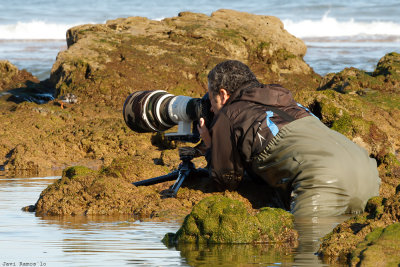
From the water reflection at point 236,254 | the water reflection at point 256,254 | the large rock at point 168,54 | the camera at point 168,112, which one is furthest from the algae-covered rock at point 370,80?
the water reflection at point 236,254

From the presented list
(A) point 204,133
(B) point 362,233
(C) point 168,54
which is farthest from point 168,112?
(C) point 168,54

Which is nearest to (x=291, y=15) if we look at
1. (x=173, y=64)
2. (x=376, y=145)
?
(x=173, y=64)

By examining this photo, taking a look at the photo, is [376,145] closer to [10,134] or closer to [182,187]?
[182,187]

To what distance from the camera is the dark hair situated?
530cm

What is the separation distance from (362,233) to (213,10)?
41.0 meters

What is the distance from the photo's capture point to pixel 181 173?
19.2ft

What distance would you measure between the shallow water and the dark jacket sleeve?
532 millimetres

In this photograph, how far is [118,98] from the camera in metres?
12.5

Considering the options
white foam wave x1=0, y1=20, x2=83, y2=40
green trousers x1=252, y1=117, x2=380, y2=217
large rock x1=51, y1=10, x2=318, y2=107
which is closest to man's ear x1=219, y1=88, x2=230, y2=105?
green trousers x1=252, y1=117, x2=380, y2=217

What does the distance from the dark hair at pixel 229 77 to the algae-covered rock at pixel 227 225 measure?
1171 mm

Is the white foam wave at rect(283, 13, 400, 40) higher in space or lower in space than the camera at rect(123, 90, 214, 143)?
higher

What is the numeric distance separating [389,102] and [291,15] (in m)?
33.5

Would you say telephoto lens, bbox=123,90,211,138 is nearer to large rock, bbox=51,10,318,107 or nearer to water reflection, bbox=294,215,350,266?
water reflection, bbox=294,215,350,266

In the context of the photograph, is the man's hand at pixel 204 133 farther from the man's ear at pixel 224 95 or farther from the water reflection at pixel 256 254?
the water reflection at pixel 256 254
